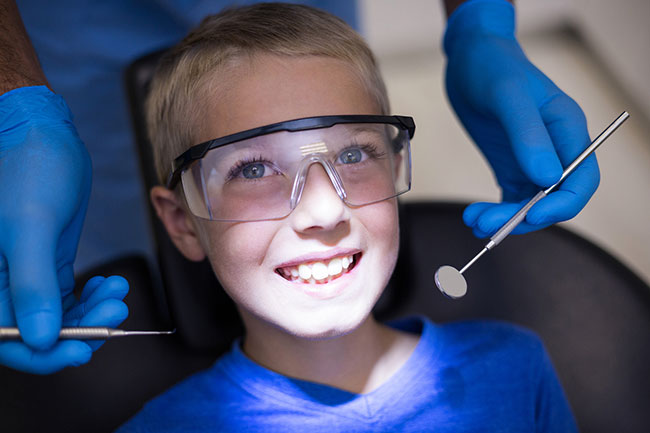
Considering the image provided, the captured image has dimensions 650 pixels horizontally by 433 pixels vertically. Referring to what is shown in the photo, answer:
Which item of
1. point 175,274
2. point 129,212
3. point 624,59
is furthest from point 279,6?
point 624,59

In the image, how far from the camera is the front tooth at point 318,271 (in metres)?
0.91

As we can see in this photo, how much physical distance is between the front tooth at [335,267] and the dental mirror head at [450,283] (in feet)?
0.57

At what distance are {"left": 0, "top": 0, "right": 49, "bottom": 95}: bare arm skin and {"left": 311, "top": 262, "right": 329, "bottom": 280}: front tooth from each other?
1.82ft

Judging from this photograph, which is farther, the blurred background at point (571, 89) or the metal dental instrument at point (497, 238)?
the blurred background at point (571, 89)

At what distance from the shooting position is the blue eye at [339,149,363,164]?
36.7 inches

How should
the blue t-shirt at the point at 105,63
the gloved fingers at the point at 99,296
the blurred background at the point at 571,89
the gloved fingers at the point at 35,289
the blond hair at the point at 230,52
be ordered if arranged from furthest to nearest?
the blurred background at the point at 571,89
the blue t-shirt at the point at 105,63
the blond hair at the point at 230,52
the gloved fingers at the point at 99,296
the gloved fingers at the point at 35,289

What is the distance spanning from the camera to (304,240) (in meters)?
0.89

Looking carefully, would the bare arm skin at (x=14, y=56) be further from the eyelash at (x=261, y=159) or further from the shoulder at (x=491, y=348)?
the shoulder at (x=491, y=348)

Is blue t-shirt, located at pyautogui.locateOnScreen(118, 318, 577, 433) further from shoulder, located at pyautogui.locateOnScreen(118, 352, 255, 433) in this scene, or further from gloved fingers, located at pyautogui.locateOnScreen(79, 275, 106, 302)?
gloved fingers, located at pyautogui.locateOnScreen(79, 275, 106, 302)

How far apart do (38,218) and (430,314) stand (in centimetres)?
93

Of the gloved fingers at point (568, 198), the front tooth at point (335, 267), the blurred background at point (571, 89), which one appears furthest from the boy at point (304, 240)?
the blurred background at point (571, 89)

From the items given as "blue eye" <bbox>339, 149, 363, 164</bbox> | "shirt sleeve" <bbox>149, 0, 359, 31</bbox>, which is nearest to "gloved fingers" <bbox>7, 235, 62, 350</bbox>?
"blue eye" <bbox>339, 149, 363, 164</bbox>

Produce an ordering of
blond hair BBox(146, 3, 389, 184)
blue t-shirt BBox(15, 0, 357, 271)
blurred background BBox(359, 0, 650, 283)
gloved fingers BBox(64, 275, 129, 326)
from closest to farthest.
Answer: gloved fingers BBox(64, 275, 129, 326), blond hair BBox(146, 3, 389, 184), blue t-shirt BBox(15, 0, 357, 271), blurred background BBox(359, 0, 650, 283)

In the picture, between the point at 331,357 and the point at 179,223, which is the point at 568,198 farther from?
the point at 179,223
